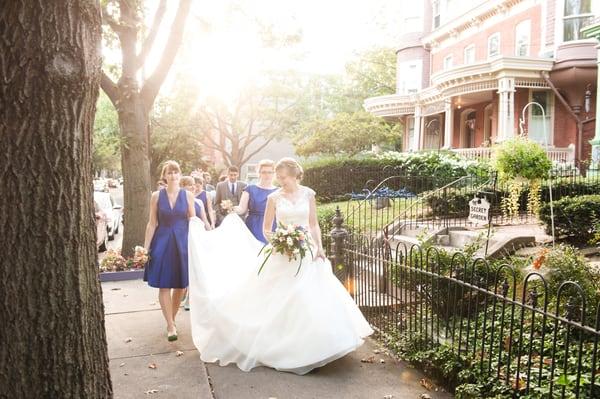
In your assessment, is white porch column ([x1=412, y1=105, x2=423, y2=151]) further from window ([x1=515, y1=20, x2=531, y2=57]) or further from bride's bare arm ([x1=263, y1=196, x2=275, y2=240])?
bride's bare arm ([x1=263, y1=196, x2=275, y2=240])

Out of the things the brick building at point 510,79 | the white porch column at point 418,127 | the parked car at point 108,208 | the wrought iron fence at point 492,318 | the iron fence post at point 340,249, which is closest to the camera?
the wrought iron fence at point 492,318

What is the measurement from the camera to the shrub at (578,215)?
8523 mm

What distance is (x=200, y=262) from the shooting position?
6.01 meters

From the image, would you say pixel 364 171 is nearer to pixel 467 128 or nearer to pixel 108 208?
pixel 467 128

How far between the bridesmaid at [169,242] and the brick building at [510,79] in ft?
44.9

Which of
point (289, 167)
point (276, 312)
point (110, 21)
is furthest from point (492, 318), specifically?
point (110, 21)

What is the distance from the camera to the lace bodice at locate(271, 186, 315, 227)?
5.93m

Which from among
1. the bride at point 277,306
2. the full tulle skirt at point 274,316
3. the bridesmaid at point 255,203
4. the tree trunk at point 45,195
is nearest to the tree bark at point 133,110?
the bridesmaid at point 255,203

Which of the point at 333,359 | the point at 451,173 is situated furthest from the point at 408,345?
the point at 451,173

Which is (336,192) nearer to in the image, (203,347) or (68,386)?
(203,347)

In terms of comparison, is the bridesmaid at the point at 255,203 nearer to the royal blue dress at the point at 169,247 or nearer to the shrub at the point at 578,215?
the royal blue dress at the point at 169,247

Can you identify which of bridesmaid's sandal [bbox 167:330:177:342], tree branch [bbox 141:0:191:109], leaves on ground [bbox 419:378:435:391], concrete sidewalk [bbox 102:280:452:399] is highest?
tree branch [bbox 141:0:191:109]

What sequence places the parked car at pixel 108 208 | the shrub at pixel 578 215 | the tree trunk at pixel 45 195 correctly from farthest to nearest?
the parked car at pixel 108 208 < the shrub at pixel 578 215 < the tree trunk at pixel 45 195

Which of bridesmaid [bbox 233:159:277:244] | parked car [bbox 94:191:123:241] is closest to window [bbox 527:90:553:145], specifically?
parked car [bbox 94:191:123:241]
